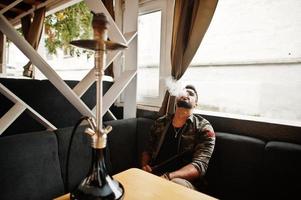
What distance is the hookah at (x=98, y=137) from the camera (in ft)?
2.25

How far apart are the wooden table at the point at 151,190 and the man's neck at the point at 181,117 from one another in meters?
0.70

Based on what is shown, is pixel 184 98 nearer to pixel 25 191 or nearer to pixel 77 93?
pixel 77 93

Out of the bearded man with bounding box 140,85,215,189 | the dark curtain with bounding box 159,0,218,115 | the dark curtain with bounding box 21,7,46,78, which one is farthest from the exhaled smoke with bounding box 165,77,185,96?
the dark curtain with bounding box 21,7,46,78

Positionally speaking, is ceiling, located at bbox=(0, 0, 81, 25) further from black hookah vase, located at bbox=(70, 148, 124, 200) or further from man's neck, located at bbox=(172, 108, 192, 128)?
black hookah vase, located at bbox=(70, 148, 124, 200)

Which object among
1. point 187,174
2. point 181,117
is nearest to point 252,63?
point 181,117

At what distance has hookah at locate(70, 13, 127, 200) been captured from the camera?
2.25ft

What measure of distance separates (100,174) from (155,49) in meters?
2.11

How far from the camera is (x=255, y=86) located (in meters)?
1.86

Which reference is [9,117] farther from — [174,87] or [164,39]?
[164,39]

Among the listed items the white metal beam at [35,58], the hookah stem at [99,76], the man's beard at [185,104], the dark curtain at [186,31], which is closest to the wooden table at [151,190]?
the hookah stem at [99,76]

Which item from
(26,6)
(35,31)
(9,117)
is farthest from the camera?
(26,6)

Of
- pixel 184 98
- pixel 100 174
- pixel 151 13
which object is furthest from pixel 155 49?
pixel 100 174

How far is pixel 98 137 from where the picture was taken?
2.35 feet

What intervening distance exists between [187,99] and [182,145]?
0.36 metres
